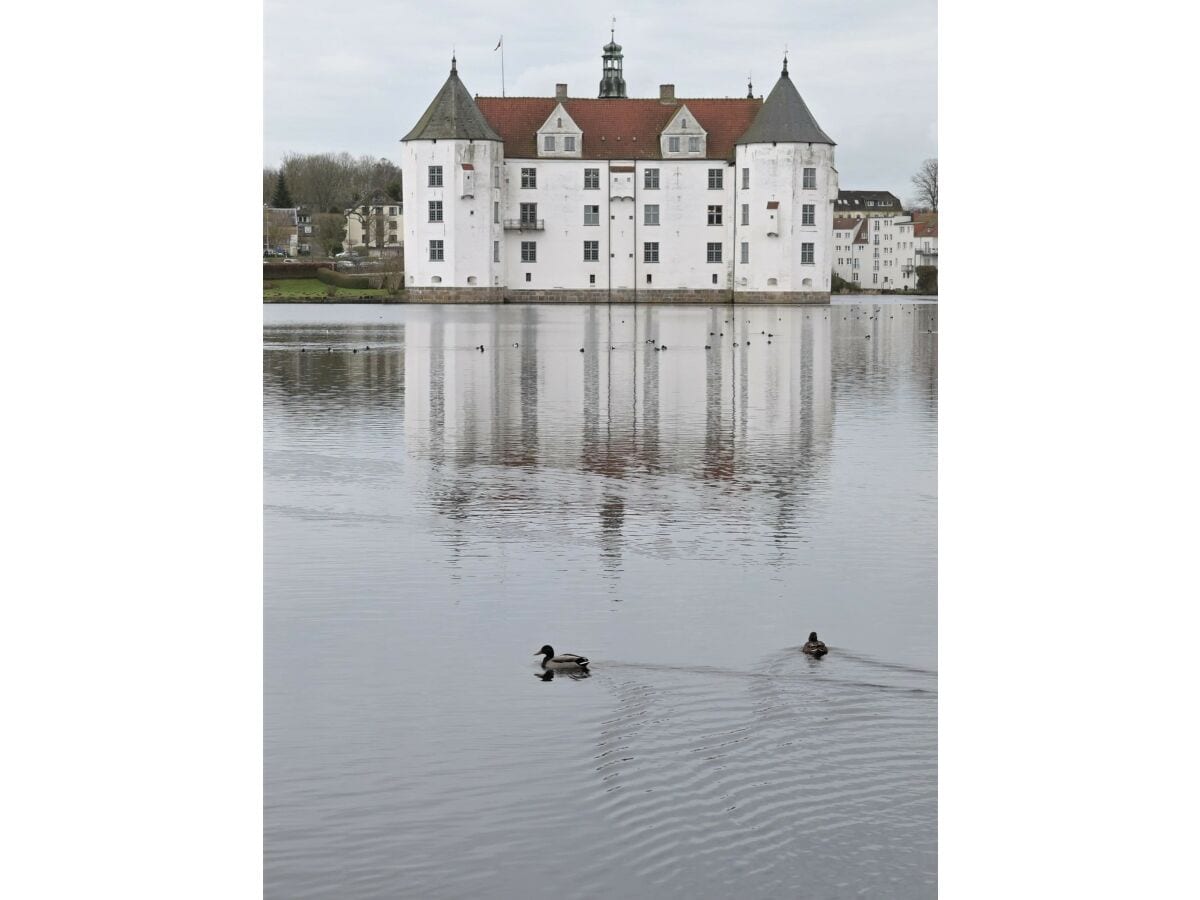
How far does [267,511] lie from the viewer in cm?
1162

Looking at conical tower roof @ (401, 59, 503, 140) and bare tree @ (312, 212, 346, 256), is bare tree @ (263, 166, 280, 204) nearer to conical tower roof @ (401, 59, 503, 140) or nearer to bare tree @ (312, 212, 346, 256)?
bare tree @ (312, 212, 346, 256)

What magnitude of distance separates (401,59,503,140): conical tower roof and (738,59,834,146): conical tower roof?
11761 mm

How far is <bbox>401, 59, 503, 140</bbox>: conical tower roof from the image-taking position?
64.1m

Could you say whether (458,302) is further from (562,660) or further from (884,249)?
(562,660)

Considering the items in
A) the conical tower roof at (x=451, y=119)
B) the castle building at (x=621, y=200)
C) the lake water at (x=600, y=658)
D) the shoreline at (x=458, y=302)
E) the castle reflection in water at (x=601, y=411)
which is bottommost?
the lake water at (x=600, y=658)

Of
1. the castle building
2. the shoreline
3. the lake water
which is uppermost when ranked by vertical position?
the castle building

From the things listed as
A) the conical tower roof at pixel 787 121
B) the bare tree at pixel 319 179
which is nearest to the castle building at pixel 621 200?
the conical tower roof at pixel 787 121

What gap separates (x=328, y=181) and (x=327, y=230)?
2.62 metres

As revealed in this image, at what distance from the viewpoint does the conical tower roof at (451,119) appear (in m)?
64.1

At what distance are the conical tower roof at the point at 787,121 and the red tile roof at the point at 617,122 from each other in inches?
92.6

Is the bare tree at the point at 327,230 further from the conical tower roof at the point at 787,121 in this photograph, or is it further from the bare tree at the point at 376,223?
the conical tower roof at the point at 787,121

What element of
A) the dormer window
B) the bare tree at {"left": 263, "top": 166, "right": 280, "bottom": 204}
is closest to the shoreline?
the dormer window
